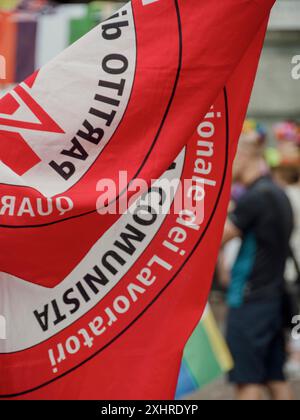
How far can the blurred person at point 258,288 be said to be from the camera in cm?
531

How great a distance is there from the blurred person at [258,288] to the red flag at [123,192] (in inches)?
83.8

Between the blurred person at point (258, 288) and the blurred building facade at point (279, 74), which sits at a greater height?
the blurred building facade at point (279, 74)

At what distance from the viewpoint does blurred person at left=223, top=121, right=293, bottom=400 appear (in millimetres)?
5309

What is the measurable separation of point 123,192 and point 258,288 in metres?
2.50

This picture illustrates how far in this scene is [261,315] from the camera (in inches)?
213

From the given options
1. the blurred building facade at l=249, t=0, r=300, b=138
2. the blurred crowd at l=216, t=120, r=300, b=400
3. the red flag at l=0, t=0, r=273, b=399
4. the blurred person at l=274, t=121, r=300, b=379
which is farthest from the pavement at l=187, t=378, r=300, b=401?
the blurred building facade at l=249, t=0, r=300, b=138

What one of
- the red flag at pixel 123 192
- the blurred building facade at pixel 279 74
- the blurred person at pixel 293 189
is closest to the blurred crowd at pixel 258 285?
the blurred person at pixel 293 189

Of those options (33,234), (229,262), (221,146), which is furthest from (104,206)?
(229,262)

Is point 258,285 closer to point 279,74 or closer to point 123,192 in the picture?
point 123,192

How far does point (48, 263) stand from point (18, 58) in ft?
13.6

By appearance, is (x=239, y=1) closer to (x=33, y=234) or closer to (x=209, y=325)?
(x=33, y=234)

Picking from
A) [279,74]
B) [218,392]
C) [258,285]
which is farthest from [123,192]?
[279,74]

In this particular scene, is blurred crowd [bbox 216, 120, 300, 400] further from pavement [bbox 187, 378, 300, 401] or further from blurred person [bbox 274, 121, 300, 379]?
pavement [bbox 187, 378, 300, 401]

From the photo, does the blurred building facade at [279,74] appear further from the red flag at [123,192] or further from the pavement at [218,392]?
the red flag at [123,192]
